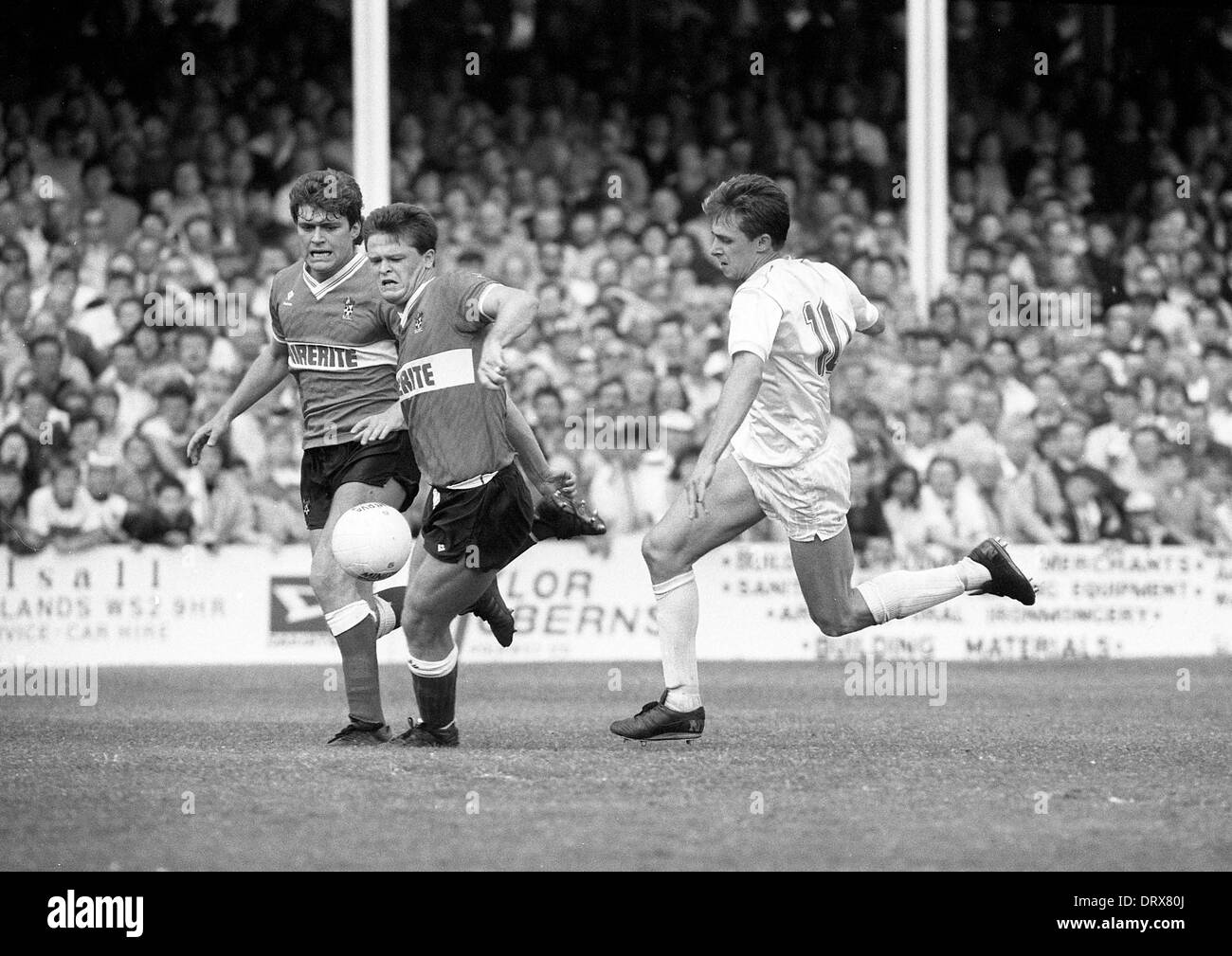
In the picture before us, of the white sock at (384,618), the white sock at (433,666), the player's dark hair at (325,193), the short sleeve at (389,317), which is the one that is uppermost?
the player's dark hair at (325,193)

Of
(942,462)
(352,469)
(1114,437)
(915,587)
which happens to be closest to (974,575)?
(915,587)

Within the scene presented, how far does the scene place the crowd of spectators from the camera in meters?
13.0

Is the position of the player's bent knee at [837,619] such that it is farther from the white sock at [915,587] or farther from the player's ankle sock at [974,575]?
the player's ankle sock at [974,575]

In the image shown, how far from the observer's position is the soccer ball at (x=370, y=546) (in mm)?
6953

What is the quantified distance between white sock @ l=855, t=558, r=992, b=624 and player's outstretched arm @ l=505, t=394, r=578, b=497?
1230 mm

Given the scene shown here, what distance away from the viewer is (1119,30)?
60.9 ft

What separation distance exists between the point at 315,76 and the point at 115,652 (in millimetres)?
6910

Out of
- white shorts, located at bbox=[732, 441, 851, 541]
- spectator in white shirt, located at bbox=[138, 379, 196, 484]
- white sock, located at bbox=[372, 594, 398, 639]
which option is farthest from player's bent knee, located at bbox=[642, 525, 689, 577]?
spectator in white shirt, located at bbox=[138, 379, 196, 484]

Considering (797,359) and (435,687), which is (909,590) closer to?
(797,359)

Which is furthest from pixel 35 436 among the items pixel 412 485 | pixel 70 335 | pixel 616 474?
pixel 412 485

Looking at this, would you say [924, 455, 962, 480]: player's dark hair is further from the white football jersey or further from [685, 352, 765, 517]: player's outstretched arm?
[685, 352, 765, 517]: player's outstretched arm

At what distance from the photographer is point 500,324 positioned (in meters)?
6.59

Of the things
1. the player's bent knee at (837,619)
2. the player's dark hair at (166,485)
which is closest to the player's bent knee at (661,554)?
the player's bent knee at (837,619)

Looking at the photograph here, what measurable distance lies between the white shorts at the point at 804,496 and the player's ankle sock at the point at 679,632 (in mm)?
440
